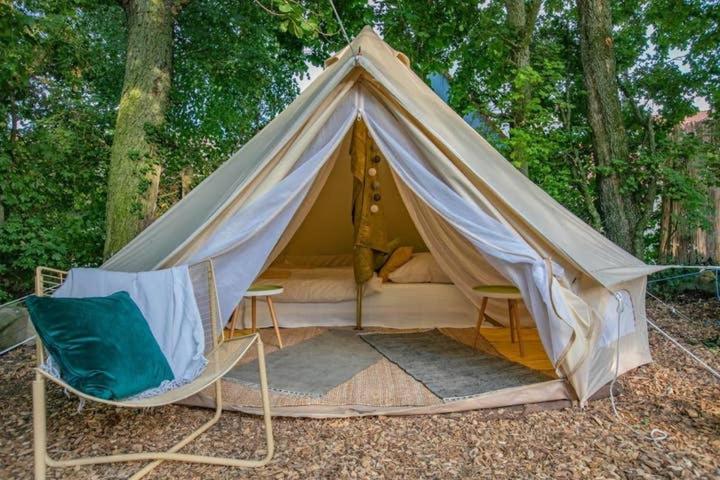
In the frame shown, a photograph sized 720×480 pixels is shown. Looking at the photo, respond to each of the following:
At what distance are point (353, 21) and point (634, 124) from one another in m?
3.29

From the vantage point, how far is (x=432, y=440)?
Answer: 1901 millimetres

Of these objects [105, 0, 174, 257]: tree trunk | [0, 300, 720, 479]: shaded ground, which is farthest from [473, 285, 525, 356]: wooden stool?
[105, 0, 174, 257]: tree trunk

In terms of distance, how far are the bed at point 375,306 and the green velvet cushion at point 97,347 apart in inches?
69.6

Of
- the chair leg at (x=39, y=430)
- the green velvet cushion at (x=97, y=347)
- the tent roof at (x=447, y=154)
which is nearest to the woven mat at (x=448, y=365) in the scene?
the tent roof at (x=447, y=154)

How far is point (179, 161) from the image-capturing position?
15.6 ft

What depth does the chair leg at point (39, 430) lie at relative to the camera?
1.29m

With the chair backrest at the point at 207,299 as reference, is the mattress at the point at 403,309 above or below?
below

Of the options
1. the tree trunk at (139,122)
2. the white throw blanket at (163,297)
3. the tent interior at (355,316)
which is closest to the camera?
the white throw blanket at (163,297)

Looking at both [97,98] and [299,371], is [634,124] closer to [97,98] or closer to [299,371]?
[299,371]

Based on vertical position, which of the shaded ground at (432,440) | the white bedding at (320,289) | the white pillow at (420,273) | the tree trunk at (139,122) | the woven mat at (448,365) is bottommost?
the shaded ground at (432,440)

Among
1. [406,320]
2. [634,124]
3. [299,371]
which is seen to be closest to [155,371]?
[299,371]

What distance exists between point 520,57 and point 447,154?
3.07m

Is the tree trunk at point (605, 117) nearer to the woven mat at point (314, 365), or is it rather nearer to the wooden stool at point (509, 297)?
the wooden stool at point (509, 297)

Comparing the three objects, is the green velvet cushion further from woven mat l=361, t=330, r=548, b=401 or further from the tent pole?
the tent pole
